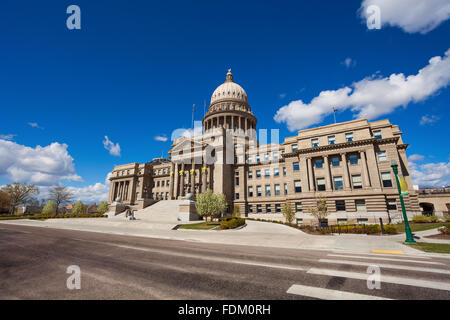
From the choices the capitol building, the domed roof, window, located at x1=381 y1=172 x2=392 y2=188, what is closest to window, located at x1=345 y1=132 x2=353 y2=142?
the capitol building

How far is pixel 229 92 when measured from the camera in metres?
79.1

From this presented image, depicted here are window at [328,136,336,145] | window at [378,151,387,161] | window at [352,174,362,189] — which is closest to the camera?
window at [378,151,387,161]

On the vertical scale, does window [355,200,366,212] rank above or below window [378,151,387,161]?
below

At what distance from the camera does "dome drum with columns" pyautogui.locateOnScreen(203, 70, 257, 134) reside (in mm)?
71725

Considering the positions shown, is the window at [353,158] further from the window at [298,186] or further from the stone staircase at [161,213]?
the stone staircase at [161,213]

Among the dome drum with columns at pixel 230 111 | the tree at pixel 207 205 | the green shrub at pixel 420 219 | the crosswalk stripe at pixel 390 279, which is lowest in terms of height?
the crosswalk stripe at pixel 390 279

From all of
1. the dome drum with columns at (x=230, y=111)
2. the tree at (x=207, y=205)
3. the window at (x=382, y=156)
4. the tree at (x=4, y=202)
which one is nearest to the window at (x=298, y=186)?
the window at (x=382, y=156)

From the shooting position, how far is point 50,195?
72188mm

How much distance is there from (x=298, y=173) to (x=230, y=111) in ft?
125

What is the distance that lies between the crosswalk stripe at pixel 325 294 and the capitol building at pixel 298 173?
34.5 metres

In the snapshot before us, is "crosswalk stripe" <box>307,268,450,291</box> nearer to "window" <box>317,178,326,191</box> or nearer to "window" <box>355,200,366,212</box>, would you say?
"window" <box>355,200,366,212</box>

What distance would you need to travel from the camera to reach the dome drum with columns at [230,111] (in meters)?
71.7
